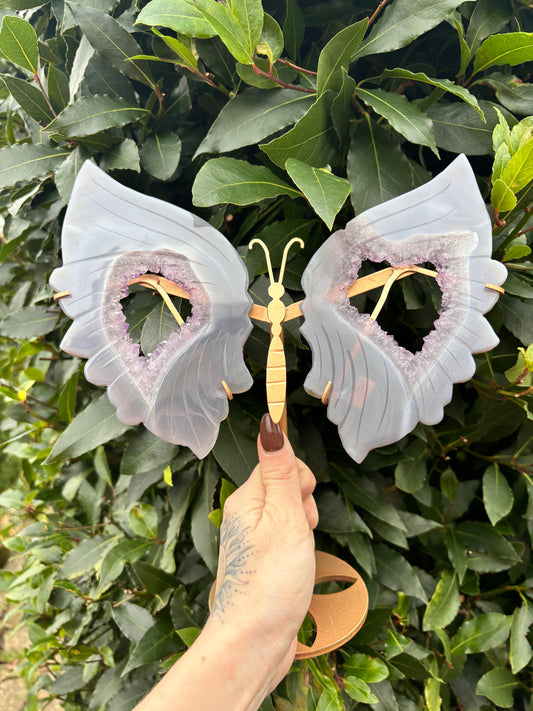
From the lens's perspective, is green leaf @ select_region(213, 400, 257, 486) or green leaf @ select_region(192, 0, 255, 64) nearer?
green leaf @ select_region(192, 0, 255, 64)

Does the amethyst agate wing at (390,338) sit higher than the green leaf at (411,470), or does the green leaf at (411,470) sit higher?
the amethyst agate wing at (390,338)

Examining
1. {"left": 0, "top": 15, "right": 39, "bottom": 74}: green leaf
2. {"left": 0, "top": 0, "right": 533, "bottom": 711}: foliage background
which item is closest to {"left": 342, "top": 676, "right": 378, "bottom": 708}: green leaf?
{"left": 0, "top": 0, "right": 533, "bottom": 711}: foliage background

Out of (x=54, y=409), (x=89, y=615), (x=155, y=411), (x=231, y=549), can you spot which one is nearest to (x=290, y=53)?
(x=155, y=411)

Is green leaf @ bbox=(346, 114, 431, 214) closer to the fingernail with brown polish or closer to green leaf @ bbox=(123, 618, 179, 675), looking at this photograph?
the fingernail with brown polish

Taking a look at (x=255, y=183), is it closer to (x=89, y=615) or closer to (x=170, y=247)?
(x=170, y=247)

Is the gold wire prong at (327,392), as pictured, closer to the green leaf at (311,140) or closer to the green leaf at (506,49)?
the green leaf at (311,140)

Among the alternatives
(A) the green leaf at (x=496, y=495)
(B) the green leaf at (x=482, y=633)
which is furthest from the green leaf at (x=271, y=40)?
(B) the green leaf at (x=482, y=633)

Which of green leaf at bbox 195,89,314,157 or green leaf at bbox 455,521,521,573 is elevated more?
green leaf at bbox 195,89,314,157
